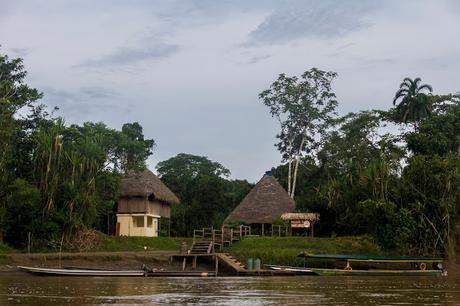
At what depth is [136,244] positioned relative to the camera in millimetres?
41062

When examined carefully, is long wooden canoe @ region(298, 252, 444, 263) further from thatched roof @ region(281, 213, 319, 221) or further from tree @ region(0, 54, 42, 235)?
tree @ region(0, 54, 42, 235)

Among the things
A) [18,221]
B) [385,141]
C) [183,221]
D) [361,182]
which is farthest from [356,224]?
Result: [18,221]

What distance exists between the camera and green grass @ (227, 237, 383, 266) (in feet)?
122

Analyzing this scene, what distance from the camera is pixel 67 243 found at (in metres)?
37.1

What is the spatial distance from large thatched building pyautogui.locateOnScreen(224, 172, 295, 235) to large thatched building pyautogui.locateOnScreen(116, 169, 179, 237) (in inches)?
221

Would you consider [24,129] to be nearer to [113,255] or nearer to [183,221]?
[113,255]

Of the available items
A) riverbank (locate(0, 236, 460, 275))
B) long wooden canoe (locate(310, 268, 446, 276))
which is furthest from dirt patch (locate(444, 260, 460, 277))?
long wooden canoe (locate(310, 268, 446, 276))

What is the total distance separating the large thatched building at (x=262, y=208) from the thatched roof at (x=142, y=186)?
5.29 m

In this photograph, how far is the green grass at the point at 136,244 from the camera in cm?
3912

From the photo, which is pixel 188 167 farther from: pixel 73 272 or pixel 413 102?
pixel 73 272

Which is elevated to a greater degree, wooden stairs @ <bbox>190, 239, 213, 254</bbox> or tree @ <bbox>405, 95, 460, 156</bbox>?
tree @ <bbox>405, 95, 460, 156</bbox>

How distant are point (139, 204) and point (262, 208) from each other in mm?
8824

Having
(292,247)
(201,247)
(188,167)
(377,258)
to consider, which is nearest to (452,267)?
(377,258)

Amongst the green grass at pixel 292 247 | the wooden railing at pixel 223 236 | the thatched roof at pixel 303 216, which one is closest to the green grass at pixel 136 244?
the wooden railing at pixel 223 236
